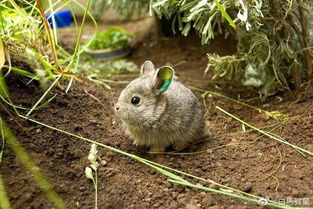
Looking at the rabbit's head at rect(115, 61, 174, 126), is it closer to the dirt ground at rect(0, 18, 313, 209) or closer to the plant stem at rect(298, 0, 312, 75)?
the dirt ground at rect(0, 18, 313, 209)

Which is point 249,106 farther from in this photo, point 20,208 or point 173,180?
point 20,208

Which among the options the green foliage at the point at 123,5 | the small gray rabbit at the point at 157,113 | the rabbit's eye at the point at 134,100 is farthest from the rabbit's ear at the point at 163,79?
the green foliage at the point at 123,5

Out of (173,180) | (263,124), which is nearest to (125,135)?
(173,180)

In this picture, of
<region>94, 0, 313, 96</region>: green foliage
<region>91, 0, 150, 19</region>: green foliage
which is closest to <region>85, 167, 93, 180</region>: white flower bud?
<region>94, 0, 313, 96</region>: green foliage

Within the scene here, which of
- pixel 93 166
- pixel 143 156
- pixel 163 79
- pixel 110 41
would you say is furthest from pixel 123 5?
pixel 93 166

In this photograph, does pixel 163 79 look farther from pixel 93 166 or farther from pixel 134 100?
pixel 93 166

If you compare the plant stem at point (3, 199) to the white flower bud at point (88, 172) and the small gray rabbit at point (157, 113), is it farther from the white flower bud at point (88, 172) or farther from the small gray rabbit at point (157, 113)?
the small gray rabbit at point (157, 113)
